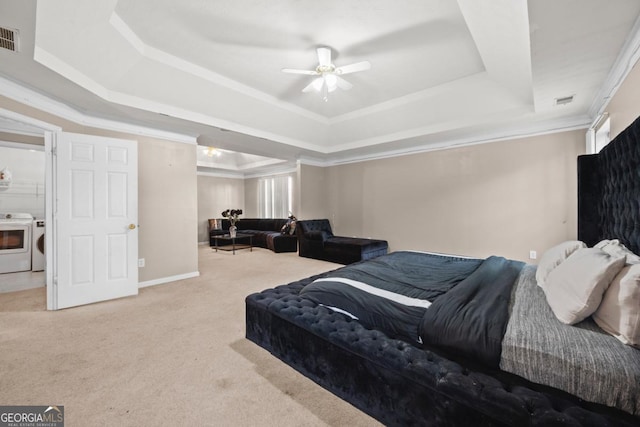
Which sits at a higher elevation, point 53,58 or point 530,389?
point 53,58

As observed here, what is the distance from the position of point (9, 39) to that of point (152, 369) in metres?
2.70

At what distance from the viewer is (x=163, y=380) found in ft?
5.87

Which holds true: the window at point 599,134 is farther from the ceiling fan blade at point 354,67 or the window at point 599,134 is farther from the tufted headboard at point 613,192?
the ceiling fan blade at point 354,67

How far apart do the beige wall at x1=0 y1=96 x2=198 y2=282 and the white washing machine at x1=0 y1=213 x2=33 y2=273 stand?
277 cm

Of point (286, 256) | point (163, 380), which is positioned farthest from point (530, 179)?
point (163, 380)

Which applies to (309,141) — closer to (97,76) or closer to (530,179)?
(97,76)

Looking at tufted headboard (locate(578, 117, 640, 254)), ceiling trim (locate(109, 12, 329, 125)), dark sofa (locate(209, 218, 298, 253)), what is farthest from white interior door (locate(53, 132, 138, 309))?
tufted headboard (locate(578, 117, 640, 254))

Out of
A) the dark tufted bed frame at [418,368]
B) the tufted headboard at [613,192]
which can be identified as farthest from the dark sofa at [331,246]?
the tufted headboard at [613,192]

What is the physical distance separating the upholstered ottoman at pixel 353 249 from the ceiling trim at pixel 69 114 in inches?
131

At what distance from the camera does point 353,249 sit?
5.17 m

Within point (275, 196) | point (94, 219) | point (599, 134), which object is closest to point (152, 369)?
point (94, 219)

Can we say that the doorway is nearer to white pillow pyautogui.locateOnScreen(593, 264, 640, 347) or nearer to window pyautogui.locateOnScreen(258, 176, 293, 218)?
window pyautogui.locateOnScreen(258, 176, 293, 218)

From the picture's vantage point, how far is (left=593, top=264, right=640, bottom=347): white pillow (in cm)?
105

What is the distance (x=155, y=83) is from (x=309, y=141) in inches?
117
